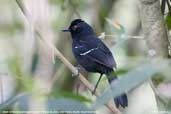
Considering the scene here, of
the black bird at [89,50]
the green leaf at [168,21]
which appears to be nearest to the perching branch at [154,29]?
the green leaf at [168,21]

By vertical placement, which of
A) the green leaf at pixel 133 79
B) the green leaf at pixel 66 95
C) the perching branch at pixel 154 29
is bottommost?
the green leaf at pixel 66 95

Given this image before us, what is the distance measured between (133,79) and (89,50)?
8.64 feet

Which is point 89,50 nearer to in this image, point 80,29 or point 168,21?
point 80,29

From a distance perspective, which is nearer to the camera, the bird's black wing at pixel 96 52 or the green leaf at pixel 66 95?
the green leaf at pixel 66 95

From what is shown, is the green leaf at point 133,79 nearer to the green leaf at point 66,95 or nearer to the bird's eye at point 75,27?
the green leaf at point 66,95

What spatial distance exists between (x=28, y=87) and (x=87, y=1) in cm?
228

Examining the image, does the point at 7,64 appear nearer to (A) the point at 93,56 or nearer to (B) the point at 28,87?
(B) the point at 28,87

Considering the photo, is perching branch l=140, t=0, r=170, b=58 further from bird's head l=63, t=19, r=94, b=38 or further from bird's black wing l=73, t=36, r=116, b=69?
bird's head l=63, t=19, r=94, b=38

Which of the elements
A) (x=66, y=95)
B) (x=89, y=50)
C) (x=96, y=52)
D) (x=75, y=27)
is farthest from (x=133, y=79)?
(x=75, y=27)

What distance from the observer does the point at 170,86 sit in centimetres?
102

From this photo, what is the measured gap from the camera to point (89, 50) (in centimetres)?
345

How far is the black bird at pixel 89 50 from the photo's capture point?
10.2ft

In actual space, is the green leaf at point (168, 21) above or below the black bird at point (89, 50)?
above

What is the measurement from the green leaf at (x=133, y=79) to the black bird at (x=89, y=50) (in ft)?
6.58
